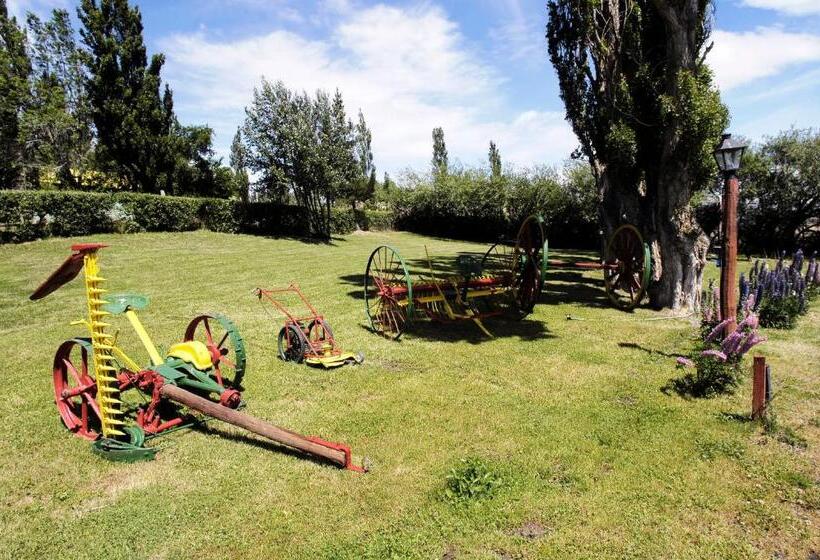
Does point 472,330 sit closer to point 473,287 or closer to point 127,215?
point 473,287

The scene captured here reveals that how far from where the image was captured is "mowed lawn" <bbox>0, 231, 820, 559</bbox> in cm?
370

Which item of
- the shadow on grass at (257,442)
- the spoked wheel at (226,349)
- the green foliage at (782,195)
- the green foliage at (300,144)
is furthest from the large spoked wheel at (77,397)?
the green foliage at (782,195)

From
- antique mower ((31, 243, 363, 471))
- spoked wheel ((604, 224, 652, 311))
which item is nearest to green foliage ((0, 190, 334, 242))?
antique mower ((31, 243, 363, 471))

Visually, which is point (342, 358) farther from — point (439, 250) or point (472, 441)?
point (439, 250)

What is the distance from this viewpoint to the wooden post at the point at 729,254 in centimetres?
652

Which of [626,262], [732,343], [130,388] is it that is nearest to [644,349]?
[732,343]

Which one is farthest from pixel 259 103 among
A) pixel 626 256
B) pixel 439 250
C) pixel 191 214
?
pixel 626 256

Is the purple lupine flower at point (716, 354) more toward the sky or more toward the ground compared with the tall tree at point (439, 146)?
more toward the ground

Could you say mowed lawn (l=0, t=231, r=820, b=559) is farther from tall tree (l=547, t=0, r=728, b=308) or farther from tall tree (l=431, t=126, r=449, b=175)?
tall tree (l=431, t=126, r=449, b=175)

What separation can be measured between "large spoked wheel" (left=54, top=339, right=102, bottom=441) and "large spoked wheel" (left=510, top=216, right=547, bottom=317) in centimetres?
699

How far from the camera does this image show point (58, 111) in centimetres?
2831

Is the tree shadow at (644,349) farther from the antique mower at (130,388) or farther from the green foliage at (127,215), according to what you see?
the green foliage at (127,215)

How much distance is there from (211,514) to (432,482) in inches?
73.4

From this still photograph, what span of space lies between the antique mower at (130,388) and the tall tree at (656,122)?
9.18 m
